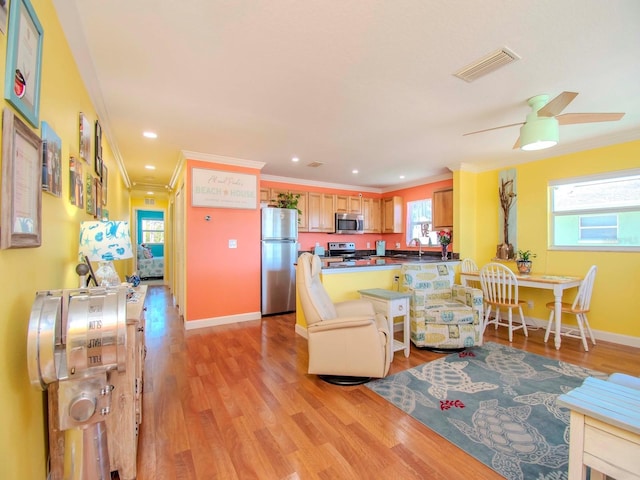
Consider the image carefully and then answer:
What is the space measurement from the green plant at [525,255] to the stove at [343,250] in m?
3.12

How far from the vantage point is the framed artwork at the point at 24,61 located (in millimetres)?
1016

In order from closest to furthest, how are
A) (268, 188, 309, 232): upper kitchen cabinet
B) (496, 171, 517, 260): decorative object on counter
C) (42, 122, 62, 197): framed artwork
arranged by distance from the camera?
(42, 122, 62, 197): framed artwork, (496, 171, 517, 260): decorative object on counter, (268, 188, 309, 232): upper kitchen cabinet

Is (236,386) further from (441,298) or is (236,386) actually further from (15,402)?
(441,298)

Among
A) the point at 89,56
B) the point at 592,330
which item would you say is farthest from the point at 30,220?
the point at 592,330

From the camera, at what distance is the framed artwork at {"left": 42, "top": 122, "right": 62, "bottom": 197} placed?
53.9 inches

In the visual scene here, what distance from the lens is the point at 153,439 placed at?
1.87 m

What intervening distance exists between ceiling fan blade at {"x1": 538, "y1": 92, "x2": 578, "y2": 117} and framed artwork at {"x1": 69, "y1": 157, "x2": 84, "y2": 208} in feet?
11.2

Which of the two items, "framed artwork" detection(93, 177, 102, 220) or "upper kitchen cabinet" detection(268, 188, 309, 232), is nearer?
"framed artwork" detection(93, 177, 102, 220)

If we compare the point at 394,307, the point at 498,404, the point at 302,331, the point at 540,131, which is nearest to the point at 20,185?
the point at 394,307

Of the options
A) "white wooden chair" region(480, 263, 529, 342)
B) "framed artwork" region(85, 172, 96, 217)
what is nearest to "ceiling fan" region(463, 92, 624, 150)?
→ "white wooden chair" region(480, 263, 529, 342)

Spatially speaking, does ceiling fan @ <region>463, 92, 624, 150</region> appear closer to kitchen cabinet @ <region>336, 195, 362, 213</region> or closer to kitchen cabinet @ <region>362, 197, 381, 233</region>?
kitchen cabinet @ <region>336, 195, 362, 213</region>

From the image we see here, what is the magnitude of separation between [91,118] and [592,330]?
20.0 feet

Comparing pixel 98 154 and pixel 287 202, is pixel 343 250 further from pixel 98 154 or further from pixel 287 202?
pixel 98 154

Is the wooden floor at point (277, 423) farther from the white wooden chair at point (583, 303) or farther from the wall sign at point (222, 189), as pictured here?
the wall sign at point (222, 189)
